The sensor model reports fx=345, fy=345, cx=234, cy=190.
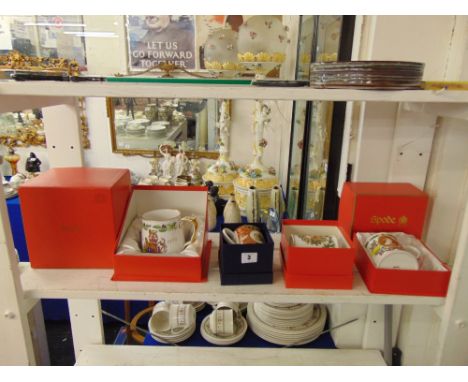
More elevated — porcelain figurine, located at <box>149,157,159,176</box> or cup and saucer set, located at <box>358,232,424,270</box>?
cup and saucer set, located at <box>358,232,424,270</box>

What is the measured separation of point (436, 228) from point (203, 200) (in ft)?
1.92

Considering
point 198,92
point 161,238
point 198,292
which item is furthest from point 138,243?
point 198,92

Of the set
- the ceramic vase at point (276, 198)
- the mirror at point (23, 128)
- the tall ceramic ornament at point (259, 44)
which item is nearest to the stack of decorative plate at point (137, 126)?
the mirror at point (23, 128)

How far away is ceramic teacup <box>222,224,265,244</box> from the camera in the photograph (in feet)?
2.26

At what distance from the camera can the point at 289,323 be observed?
100cm

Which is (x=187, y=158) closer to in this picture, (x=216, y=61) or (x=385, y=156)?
(x=216, y=61)

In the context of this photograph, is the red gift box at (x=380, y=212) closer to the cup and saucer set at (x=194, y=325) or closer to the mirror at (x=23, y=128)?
the cup and saucer set at (x=194, y=325)

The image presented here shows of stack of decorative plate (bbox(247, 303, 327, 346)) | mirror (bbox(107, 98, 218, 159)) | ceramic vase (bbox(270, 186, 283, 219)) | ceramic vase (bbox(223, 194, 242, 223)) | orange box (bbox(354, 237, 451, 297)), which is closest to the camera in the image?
orange box (bbox(354, 237, 451, 297))

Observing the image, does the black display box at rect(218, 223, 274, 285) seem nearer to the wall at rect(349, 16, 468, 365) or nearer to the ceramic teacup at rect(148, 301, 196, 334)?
the wall at rect(349, 16, 468, 365)

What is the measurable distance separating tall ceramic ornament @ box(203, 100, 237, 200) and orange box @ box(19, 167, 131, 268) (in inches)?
54.5

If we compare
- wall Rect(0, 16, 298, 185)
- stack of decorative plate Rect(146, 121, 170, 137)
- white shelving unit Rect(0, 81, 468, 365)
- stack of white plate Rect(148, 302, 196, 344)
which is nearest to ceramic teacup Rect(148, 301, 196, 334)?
stack of white plate Rect(148, 302, 196, 344)

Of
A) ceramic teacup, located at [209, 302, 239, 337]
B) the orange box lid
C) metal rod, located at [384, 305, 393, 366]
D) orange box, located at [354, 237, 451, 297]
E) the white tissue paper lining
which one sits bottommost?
ceramic teacup, located at [209, 302, 239, 337]

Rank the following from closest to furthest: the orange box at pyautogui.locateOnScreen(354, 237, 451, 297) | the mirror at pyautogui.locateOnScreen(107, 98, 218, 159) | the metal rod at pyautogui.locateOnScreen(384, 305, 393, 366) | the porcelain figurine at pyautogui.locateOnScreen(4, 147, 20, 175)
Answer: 1. the orange box at pyautogui.locateOnScreen(354, 237, 451, 297)
2. the metal rod at pyautogui.locateOnScreen(384, 305, 393, 366)
3. the porcelain figurine at pyautogui.locateOnScreen(4, 147, 20, 175)
4. the mirror at pyautogui.locateOnScreen(107, 98, 218, 159)

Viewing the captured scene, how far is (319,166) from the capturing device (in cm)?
135
